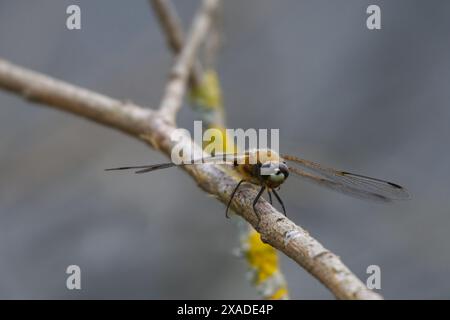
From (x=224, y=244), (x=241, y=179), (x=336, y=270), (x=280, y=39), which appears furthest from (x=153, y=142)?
(x=280, y=39)

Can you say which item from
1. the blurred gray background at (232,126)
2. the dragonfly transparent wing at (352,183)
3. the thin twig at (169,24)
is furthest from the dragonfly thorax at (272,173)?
the blurred gray background at (232,126)

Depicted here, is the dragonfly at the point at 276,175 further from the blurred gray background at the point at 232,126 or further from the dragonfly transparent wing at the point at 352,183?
the blurred gray background at the point at 232,126

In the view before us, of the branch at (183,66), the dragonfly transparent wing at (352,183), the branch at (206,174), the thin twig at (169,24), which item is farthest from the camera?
the thin twig at (169,24)

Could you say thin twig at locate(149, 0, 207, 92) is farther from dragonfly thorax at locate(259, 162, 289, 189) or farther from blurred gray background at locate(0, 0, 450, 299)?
dragonfly thorax at locate(259, 162, 289, 189)

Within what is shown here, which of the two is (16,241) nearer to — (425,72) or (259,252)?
(259,252)

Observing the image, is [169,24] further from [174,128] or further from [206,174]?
[206,174]

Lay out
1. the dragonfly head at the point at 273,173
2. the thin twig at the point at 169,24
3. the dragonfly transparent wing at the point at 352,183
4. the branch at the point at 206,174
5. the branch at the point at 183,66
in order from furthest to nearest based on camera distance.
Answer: the thin twig at the point at 169,24 → the branch at the point at 183,66 → the dragonfly transparent wing at the point at 352,183 → the dragonfly head at the point at 273,173 → the branch at the point at 206,174

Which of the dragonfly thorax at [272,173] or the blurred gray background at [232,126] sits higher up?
the blurred gray background at [232,126]
